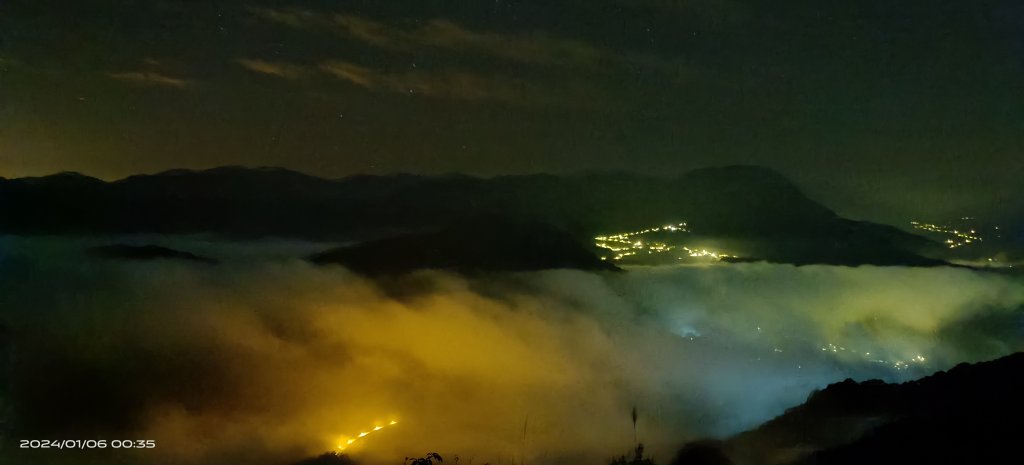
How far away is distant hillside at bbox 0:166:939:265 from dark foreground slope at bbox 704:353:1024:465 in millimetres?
1369

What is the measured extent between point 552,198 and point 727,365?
2087mm

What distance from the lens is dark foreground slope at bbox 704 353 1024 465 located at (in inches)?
216

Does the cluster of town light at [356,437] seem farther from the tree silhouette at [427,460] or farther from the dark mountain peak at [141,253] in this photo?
the dark mountain peak at [141,253]

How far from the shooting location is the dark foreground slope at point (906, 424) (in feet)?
18.0

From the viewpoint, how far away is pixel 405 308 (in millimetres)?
6125

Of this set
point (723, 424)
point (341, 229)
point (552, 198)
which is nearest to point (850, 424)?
point (723, 424)

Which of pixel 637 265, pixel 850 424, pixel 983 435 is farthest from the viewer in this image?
pixel 637 265

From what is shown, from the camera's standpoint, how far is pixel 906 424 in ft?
19.3

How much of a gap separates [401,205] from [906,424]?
4.47 meters

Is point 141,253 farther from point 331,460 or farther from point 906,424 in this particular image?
point 906,424

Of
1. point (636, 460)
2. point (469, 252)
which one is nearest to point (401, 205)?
point (469, 252)

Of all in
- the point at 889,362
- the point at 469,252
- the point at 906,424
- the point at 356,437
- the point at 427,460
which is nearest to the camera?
the point at 427,460

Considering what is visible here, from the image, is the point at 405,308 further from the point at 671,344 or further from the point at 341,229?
the point at 671,344

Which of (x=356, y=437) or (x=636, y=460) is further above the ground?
(x=356, y=437)
